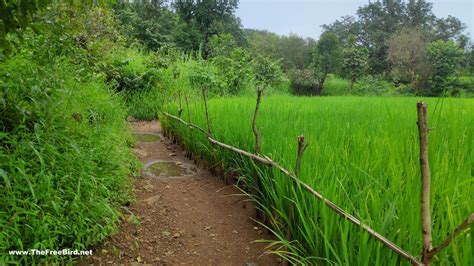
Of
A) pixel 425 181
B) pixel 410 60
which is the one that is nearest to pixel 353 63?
pixel 410 60

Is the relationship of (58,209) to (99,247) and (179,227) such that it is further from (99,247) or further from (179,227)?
(179,227)

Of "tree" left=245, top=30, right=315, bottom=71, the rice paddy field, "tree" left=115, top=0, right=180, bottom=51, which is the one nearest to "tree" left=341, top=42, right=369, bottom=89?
"tree" left=245, top=30, right=315, bottom=71

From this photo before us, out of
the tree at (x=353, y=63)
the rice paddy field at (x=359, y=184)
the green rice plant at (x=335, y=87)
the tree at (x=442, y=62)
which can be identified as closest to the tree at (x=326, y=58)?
the green rice plant at (x=335, y=87)

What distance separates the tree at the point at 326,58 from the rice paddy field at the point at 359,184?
15.8 meters

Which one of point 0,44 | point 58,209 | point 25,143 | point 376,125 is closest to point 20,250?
point 58,209

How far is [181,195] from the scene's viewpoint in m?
3.07

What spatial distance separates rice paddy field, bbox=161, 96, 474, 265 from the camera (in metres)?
1.23

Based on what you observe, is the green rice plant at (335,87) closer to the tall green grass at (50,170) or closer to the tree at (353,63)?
the tree at (353,63)

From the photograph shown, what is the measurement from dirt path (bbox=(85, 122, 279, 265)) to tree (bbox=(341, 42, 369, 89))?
56.9ft

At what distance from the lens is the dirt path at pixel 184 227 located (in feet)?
6.61

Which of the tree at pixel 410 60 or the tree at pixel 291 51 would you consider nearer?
the tree at pixel 410 60

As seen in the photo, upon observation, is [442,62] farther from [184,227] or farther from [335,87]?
[184,227]

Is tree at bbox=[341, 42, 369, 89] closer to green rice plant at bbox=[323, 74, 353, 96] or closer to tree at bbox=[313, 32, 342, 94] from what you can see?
green rice plant at bbox=[323, 74, 353, 96]

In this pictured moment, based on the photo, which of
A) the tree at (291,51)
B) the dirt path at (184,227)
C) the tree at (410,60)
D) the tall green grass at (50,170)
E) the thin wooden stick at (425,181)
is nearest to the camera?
the thin wooden stick at (425,181)
